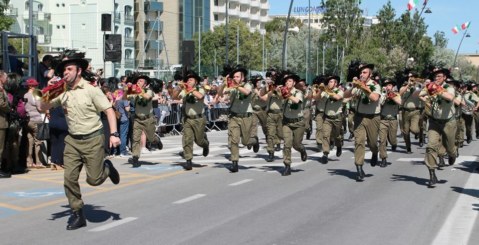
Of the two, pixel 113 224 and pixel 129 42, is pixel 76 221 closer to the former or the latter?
pixel 113 224

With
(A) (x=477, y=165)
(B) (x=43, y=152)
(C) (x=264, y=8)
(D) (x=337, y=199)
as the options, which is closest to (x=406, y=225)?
(D) (x=337, y=199)

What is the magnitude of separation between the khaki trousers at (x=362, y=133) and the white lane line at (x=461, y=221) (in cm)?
196

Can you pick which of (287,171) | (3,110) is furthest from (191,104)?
(3,110)

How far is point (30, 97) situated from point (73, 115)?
6.72 metres

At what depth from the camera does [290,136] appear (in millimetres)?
14352

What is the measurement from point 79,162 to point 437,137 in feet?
21.5

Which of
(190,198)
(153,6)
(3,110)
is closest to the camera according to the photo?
(190,198)

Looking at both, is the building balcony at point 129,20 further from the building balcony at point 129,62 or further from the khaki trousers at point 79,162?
the khaki trousers at point 79,162

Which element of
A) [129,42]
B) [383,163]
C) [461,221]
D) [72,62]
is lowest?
[461,221]

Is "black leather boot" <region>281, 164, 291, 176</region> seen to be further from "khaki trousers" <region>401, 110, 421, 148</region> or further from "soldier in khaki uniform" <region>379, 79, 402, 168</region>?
"khaki trousers" <region>401, 110, 421, 148</region>

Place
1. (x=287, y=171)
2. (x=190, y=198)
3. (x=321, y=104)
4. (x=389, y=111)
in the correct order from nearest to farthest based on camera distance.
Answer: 1. (x=190, y=198)
2. (x=287, y=171)
3. (x=389, y=111)
4. (x=321, y=104)

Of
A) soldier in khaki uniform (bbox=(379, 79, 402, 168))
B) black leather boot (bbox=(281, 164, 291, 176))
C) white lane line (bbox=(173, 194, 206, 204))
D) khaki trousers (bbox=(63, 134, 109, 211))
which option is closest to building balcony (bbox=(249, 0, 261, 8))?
soldier in khaki uniform (bbox=(379, 79, 402, 168))

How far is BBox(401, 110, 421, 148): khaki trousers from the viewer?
19719 millimetres

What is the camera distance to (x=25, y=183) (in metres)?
13.2
